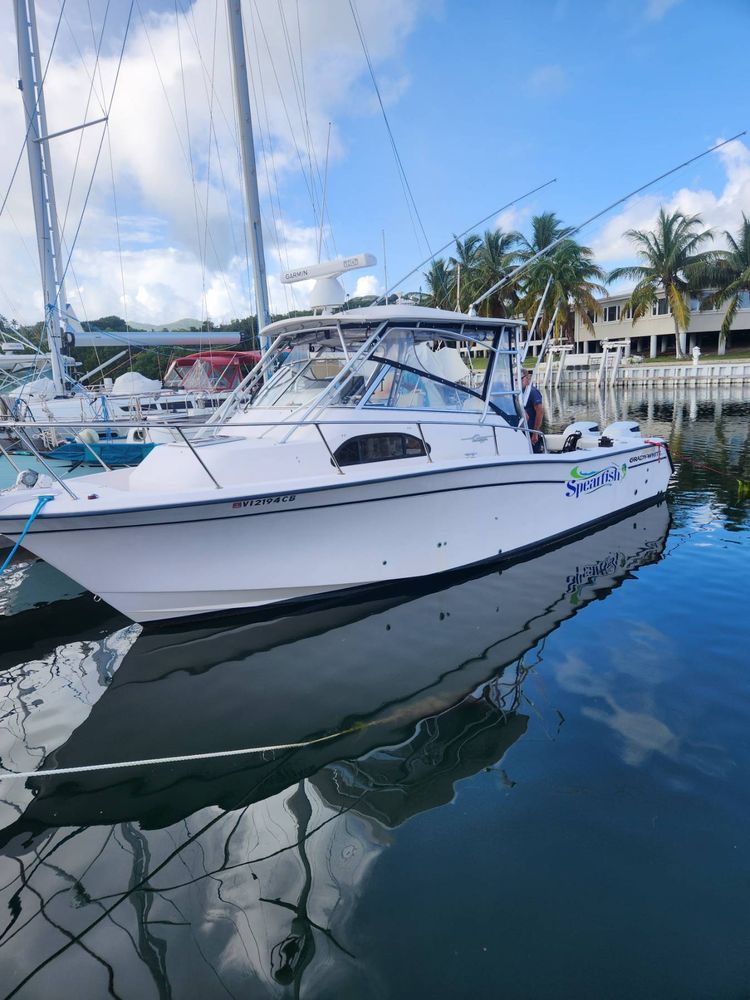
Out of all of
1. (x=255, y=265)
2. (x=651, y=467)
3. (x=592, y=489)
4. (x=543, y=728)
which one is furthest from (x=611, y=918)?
(x=255, y=265)

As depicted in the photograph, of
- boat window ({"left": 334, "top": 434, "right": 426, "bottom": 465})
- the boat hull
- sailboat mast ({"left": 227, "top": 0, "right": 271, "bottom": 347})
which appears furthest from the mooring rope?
sailboat mast ({"left": 227, "top": 0, "right": 271, "bottom": 347})

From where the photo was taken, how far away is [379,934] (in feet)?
8.24

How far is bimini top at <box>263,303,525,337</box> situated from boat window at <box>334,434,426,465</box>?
1327 mm

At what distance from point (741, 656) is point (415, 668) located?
8.44 ft

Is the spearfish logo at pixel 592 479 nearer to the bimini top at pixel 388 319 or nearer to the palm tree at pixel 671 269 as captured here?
the bimini top at pixel 388 319

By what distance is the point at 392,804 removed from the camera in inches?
129

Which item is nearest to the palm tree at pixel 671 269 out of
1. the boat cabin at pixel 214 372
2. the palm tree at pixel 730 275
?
the palm tree at pixel 730 275

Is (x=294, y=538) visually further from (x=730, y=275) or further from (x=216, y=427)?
(x=730, y=275)

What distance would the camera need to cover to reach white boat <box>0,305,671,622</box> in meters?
5.08

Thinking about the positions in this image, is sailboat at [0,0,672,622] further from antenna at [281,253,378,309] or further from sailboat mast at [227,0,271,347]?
sailboat mast at [227,0,271,347]

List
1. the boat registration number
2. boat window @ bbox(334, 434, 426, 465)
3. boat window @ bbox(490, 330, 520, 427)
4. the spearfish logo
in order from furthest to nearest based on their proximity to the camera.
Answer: the spearfish logo < boat window @ bbox(490, 330, 520, 427) < boat window @ bbox(334, 434, 426, 465) < the boat registration number

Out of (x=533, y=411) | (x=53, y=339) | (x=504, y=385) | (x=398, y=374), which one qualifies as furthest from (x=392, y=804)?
(x=53, y=339)

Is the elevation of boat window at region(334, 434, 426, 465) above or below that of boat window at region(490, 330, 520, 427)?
below

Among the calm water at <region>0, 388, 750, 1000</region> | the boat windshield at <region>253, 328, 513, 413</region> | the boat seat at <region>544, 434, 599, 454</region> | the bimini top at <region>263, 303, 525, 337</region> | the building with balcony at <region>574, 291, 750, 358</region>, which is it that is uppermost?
the building with balcony at <region>574, 291, 750, 358</region>
